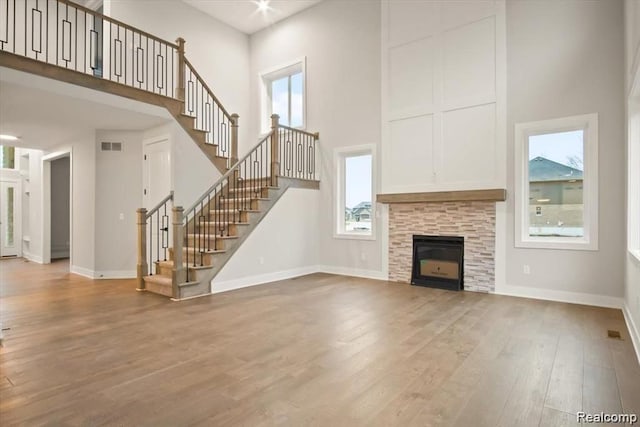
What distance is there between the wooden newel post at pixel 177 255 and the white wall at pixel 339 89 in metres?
2.60

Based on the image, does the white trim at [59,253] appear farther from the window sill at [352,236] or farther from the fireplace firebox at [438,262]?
the fireplace firebox at [438,262]

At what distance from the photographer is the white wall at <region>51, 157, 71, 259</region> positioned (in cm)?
992

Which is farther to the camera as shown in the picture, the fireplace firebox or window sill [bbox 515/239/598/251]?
the fireplace firebox

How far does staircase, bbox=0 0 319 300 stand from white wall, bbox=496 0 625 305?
378cm

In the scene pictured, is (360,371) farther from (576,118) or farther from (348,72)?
(348,72)

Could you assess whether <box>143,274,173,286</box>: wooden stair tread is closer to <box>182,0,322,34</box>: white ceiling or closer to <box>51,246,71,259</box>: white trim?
<box>182,0,322,34</box>: white ceiling

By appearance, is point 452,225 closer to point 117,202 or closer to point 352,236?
point 352,236

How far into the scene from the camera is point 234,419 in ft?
6.29

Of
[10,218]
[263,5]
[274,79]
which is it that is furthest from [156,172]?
[10,218]

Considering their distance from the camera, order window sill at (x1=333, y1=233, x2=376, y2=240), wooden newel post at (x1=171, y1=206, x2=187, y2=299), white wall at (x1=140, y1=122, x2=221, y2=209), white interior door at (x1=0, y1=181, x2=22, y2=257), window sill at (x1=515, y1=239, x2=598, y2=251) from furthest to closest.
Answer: white interior door at (x1=0, y1=181, x2=22, y2=257)
window sill at (x1=333, y1=233, x2=376, y2=240)
white wall at (x1=140, y1=122, x2=221, y2=209)
wooden newel post at (x1=171, y1=206, x2=187, y2=299)
window sill at (x1=515, y1=239, x2=598, y2=251)

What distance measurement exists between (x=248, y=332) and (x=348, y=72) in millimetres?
5372

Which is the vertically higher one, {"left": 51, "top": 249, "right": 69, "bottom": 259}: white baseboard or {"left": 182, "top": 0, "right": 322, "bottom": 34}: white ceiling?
{"left": 182, "top": 0, "right": 322, "bottom": 34}: white ceiling

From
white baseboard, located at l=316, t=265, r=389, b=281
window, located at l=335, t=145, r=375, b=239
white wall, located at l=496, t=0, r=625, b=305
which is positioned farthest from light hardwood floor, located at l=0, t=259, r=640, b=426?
window, located at l=335, t=145, r=375, b=239

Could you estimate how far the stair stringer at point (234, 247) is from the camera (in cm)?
487
